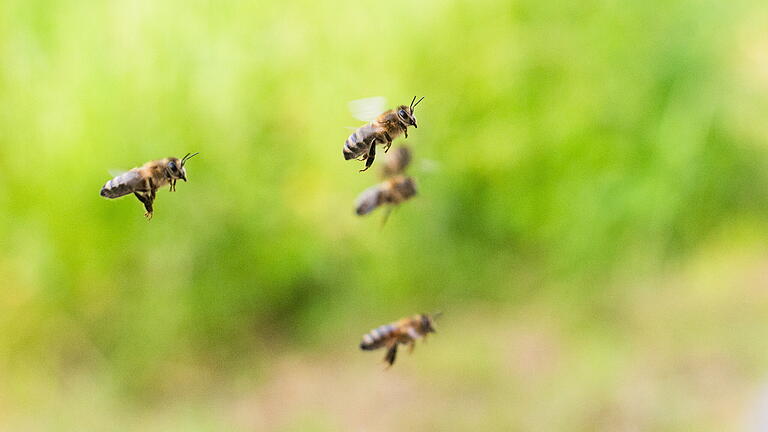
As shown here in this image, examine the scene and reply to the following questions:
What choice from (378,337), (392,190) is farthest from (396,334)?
(392,190)

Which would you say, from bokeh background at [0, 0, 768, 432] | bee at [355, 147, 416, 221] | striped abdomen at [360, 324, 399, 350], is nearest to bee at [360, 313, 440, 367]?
striped abdomen at [360, 324, 399, 350]

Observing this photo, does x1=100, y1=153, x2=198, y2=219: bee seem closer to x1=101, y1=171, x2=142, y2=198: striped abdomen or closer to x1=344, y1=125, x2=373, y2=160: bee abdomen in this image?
x1=101, y1=171, x2=142, y2=198: striped abdomen

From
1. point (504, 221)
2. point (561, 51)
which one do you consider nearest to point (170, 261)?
point (504, 221)

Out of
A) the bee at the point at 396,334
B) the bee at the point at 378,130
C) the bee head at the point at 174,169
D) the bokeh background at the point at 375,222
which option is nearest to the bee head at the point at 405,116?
the bee at the point at 378,130

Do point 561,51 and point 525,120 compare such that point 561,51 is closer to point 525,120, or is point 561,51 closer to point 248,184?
point 525,120

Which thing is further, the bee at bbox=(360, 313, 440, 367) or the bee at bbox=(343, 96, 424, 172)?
the bee at bbox=(360, 313, 440, 367)

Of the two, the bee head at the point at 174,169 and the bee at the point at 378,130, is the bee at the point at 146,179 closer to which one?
the bee head at the point at 174,169
